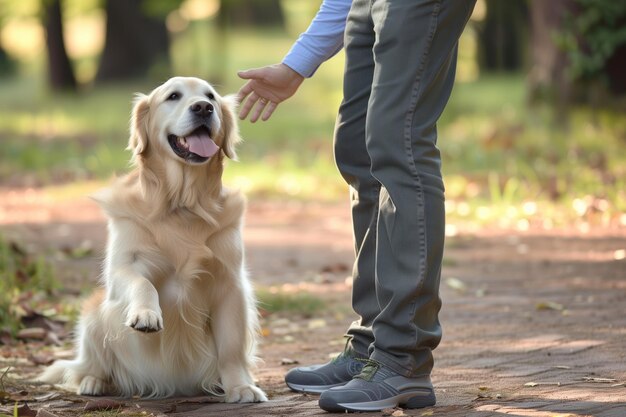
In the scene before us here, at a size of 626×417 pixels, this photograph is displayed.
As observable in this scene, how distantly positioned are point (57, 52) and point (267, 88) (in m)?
21.4

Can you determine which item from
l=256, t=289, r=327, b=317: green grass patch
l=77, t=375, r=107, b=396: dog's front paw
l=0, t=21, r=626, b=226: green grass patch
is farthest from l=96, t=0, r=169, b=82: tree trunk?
l=77, t=375, r=107, b=396: dog's front paw

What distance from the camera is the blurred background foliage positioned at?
9.45 meters

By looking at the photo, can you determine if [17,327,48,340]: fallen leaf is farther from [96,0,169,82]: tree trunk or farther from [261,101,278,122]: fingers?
[96,0,169,82]: tree trunk

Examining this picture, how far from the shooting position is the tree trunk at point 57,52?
24125 millimetres

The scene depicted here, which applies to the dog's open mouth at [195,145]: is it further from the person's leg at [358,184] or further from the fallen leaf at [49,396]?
the fallen leaf at [49,396]

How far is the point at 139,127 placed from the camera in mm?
4336

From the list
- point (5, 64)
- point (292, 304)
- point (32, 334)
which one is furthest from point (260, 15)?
point (32, 334)

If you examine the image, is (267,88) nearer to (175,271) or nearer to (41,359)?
(175,271)

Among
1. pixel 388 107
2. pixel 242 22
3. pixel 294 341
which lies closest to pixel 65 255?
pixel 294 341

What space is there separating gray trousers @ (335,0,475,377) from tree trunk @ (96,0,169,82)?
22814 millimetres

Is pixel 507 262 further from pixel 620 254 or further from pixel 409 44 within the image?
pixel 409 44

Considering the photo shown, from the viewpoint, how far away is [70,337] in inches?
210

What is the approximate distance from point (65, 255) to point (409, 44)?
187 inches

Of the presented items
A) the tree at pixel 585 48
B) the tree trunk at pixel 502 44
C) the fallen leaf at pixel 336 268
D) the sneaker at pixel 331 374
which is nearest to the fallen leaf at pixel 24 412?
the sneaker at pixel 331 374
